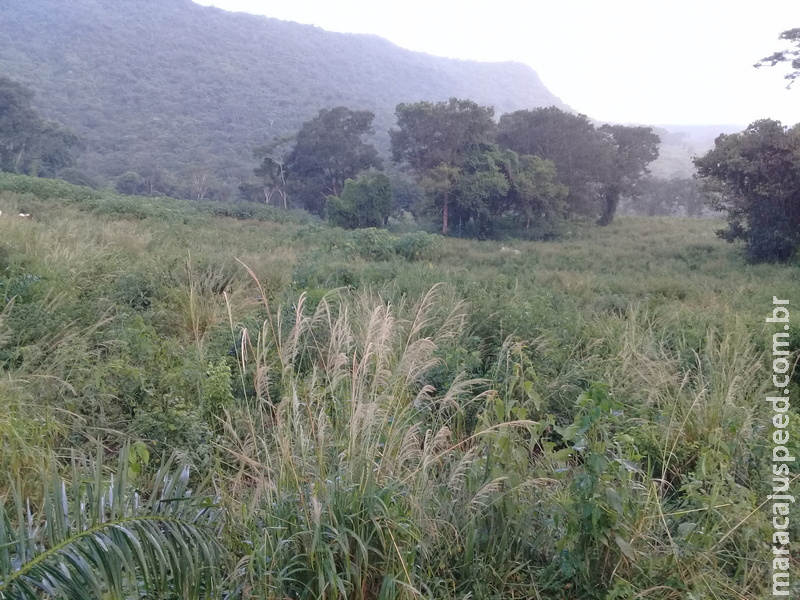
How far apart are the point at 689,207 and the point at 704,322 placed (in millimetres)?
42716

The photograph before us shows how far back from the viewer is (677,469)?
9.74 ft

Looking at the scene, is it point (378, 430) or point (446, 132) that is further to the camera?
point (446, 132)

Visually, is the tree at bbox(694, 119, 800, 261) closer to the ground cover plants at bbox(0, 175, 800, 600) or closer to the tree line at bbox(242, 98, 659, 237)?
the tree line at bbox(242, 98, 659, 237)

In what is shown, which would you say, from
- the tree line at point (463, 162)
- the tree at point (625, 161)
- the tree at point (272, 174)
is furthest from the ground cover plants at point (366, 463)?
the tree at point (272, 174)

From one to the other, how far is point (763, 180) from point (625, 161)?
1691 centimetres

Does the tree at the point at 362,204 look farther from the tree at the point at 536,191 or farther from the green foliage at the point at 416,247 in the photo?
A: the green foliage at the point at 416,247

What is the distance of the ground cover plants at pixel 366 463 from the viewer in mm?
1647

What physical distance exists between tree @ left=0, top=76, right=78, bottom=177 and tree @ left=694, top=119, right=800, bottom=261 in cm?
3661

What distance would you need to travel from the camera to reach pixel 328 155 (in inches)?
1566

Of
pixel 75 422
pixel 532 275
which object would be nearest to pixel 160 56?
pixel 532 275

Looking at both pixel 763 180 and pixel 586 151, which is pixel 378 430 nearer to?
pixel 763 180

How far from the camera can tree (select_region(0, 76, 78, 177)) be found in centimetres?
3544

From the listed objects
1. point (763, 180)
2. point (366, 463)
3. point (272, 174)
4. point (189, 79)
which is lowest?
point (366, 463)

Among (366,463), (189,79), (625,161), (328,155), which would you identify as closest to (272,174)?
(328,155)
